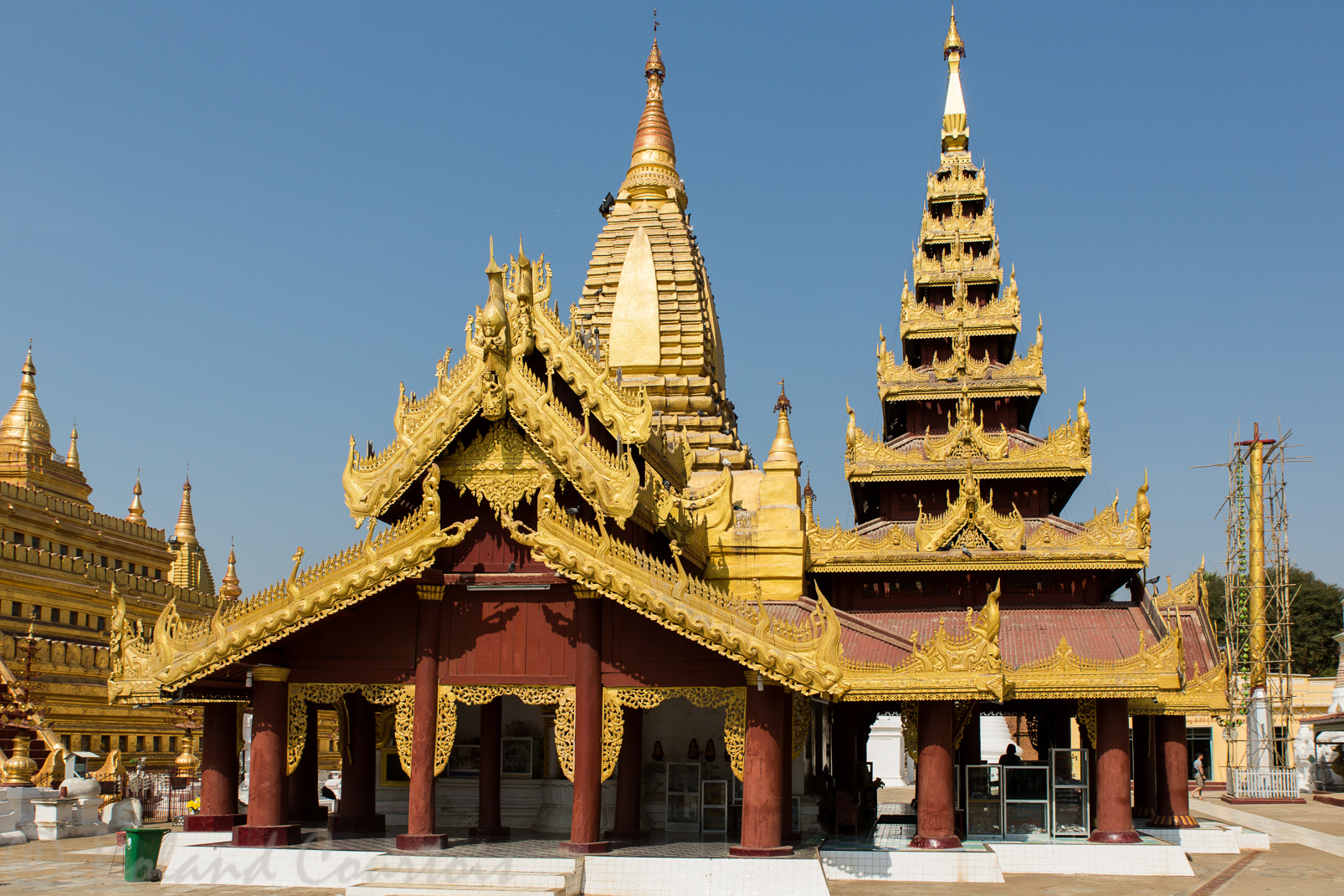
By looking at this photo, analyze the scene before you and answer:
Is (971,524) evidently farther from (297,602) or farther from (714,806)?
(297,602)

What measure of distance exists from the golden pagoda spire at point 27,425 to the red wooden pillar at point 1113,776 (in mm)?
35804

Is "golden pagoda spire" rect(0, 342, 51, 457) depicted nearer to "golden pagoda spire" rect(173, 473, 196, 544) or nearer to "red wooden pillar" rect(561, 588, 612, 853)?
"golden pagoda spire" rect(173, 473, 196, 544)

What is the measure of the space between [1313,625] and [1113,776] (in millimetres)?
70152

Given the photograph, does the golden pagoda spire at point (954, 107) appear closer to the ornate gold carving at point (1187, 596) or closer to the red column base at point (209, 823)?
the ornate gold carving at point (1187, 596)

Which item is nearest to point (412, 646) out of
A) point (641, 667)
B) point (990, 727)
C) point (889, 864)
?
point (641, 667)

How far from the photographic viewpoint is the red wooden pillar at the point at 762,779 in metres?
17.0

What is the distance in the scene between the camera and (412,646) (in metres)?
18.5

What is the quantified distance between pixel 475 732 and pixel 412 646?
5.03 metres

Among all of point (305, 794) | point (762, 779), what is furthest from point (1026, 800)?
point (305, 794)

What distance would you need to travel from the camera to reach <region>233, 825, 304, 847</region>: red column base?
60.0ft

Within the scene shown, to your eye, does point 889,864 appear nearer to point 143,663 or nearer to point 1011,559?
point 1011,559

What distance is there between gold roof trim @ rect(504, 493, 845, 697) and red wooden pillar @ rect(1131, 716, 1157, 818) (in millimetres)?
10781

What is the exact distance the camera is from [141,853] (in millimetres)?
18219

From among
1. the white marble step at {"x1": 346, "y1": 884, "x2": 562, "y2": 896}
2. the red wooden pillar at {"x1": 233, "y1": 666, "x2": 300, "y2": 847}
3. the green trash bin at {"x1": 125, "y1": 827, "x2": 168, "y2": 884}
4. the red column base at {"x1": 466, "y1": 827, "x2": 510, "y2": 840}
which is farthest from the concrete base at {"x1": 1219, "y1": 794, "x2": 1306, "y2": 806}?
the green trash bin at {"x1": 125, "y1": 827, "x2": 168, "y2": 884}
